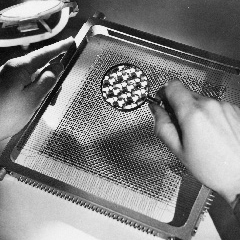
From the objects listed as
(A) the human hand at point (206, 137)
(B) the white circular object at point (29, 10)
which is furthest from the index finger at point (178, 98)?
(B) the white circular object at point (29, 10)

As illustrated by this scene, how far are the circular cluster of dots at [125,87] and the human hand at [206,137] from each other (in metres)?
0.07

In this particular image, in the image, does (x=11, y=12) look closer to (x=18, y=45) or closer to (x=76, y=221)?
(x=18, y=45)

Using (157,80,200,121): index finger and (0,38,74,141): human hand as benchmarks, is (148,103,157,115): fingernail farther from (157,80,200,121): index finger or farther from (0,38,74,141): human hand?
(0,38,74,141): human hand

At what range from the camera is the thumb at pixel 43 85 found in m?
0.73

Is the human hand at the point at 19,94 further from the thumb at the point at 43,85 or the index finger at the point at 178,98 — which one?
the index finger at the point at 178,98

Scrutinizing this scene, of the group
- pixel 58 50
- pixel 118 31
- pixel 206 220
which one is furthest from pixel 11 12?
pixel 206 220

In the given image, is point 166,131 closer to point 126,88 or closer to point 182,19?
point 126,88

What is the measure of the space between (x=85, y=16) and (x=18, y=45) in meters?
0.19

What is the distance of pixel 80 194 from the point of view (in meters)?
0.67

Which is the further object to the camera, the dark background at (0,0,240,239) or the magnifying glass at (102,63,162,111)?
the dark background at (0,0,240,239)

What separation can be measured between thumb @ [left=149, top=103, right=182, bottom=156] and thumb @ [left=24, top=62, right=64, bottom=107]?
21 centimetres

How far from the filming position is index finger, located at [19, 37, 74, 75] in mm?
767

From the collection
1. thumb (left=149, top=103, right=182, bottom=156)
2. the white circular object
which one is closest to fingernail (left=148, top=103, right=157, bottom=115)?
thumb (left=149, top=103, right=182, bottom=156)

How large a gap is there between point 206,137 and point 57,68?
31cm
